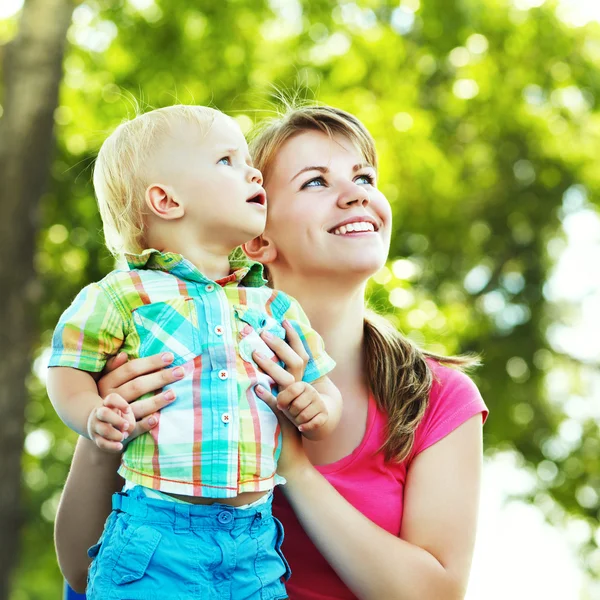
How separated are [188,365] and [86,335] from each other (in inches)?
9.3

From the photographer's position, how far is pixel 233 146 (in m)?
2.49

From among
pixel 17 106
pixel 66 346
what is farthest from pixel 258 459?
pixel 17 106

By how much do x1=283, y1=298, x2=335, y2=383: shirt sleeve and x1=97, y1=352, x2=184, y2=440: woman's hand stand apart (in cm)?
39

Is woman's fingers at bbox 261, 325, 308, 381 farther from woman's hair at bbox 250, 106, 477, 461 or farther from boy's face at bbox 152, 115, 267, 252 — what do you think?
woman's hair at bbox 250, 106, 477, 461

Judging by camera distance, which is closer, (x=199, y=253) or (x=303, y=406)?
(x=303, y=406)

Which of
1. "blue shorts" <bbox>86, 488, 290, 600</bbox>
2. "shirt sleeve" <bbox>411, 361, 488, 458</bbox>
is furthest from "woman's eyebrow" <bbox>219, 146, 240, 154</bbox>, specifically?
"shirt sleeve" <bbox>411, 361, 488, 458</bbox>

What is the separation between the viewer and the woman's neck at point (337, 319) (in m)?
3.02

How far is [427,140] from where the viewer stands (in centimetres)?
1124

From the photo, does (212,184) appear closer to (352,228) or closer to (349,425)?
(352,228)

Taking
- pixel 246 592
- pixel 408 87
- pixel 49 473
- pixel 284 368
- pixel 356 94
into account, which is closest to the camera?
pixel 246 592

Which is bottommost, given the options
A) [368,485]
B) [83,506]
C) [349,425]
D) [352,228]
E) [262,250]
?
[83,506]

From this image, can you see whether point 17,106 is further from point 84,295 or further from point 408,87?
point 84,295

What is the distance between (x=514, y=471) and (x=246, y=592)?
1272 centimetres

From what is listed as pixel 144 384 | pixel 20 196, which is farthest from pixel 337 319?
pixel 20 196
